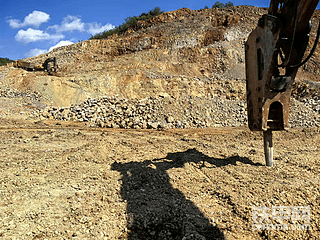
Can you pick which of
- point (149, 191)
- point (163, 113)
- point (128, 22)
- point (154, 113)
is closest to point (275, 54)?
point (149, 191)

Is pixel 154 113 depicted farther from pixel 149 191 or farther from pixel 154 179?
pixel 149 191

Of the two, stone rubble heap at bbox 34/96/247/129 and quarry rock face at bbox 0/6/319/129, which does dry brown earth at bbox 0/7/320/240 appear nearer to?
stone rubble heap at bbox 34/96/247/129

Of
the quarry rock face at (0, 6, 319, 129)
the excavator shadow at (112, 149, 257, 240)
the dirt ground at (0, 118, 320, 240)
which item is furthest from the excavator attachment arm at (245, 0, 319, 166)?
the quarry rock face at (0, 6, 319, 129)

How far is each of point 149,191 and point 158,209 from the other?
2.28ft

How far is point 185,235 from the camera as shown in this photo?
2783 millimetres

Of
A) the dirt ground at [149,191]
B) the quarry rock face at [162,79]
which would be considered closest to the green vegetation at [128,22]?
the quarry rock face at [162,79]

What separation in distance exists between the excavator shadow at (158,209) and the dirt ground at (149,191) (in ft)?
0.05

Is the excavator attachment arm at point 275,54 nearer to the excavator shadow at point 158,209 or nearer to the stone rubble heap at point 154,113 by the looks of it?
the excavator shadow at point 158,209

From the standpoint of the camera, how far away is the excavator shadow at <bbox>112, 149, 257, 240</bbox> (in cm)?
295

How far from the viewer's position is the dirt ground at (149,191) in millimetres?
3002

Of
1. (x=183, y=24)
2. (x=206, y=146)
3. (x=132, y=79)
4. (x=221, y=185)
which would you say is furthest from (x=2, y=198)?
(x=183, y=24)

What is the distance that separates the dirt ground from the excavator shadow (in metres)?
0.01

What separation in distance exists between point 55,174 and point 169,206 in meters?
2.78

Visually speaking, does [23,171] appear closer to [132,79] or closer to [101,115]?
[101,115]
